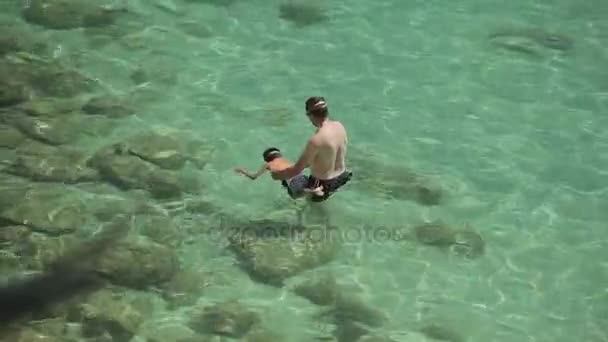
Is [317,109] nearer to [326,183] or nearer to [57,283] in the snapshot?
[326,183]

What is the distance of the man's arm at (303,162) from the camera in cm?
1095

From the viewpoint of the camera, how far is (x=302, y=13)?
1778 centimetres

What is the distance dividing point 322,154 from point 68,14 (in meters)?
8.00

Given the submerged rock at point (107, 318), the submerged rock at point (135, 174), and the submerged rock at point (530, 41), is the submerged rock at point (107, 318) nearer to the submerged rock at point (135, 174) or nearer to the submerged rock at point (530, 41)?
the submerged rock at point (135, 174)

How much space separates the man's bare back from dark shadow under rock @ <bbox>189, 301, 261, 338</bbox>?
6.36 ft

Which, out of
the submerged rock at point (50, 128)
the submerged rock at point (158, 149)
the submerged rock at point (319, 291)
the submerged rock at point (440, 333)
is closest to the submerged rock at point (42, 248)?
the submerged rock at point (158, 149)

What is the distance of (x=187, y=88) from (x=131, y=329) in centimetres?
587

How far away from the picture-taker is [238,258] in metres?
12.0

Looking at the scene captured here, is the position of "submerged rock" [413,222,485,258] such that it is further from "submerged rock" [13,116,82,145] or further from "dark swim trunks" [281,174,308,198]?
"submerged rock" [13,116,82,145]

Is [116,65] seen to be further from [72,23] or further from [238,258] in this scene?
[238,258]

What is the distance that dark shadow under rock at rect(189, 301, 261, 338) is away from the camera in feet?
35.7

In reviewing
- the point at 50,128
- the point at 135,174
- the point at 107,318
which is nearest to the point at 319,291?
the point at 107,318

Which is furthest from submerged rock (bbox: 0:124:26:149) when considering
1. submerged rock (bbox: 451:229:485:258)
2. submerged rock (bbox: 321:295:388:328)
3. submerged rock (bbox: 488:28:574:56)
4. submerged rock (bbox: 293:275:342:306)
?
submerged rock (bbox: 488:28:574:56)

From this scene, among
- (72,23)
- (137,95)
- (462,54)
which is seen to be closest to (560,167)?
(462,54)
